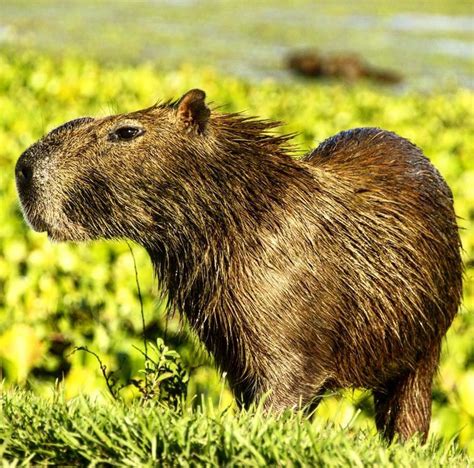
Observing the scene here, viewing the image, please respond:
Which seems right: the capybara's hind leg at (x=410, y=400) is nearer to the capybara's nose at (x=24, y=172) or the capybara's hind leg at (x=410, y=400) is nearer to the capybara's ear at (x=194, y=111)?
the capybara's ear at (x=194, y=111)

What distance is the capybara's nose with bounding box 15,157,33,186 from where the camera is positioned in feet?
8.96

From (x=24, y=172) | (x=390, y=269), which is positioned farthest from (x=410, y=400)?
(x=24, y=172)

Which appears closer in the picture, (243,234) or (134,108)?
(243,234)

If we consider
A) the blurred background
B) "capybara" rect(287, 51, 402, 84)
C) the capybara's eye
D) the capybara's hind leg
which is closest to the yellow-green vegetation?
the blurred background

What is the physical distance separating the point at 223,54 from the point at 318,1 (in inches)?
683

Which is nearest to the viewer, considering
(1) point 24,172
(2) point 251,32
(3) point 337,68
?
(1) point 24,172

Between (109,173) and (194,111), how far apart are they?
30 cm

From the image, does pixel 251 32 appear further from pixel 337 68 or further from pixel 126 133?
pixel 126 133

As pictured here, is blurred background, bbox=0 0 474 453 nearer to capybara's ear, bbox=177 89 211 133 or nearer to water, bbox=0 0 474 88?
water, bbox=0 0 474 88

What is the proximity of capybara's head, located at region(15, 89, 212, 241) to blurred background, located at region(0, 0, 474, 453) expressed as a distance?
0.36 meters

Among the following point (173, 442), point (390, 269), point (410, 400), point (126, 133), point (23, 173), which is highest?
point (126, 133)

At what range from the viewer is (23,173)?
2.74 m

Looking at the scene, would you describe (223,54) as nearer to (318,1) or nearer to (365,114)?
(365,114)

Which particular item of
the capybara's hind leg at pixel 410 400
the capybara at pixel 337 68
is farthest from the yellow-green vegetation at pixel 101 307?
Result: the capybara at pixel 337 68
